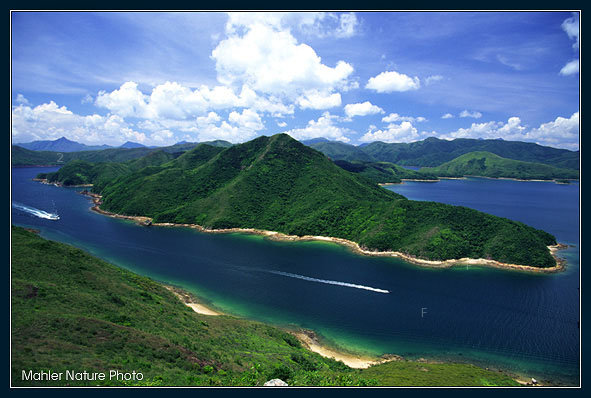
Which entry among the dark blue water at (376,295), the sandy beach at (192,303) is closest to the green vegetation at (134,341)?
the dark blue water at (376,295)

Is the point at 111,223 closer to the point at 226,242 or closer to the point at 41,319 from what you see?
the point at 226,242

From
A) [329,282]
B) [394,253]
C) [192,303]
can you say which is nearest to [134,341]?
[192,303]

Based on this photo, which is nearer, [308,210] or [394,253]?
[394,253]

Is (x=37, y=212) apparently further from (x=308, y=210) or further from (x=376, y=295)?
(x=376, y=295)

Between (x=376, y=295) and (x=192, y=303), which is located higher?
(x=376, y=295)

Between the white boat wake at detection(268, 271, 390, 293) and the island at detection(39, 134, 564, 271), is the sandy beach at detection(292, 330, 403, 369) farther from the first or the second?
the island at detection(39, 134, 564, 271)

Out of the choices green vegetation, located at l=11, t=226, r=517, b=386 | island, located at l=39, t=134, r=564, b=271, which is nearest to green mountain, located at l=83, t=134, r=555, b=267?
island, located at l=39, t=134, r=564, b=271

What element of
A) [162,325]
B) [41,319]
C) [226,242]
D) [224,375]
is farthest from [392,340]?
[226,242]
